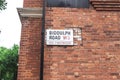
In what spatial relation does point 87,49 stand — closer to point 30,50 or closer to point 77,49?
point 77,49

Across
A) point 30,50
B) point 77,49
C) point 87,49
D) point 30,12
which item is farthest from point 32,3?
point 87,49

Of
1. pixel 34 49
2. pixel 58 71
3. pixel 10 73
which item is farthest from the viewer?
pixel 10 73

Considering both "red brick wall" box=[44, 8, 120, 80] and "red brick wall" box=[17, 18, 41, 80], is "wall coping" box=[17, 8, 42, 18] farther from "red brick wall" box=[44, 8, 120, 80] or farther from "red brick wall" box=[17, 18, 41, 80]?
"red brick wall" box=[44, 8, 120, 80]

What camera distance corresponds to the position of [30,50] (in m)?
7.57

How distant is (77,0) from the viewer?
7.79 metres

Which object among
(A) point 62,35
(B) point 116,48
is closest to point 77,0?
(A) point 62,35

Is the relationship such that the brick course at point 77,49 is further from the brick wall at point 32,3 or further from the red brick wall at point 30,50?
the brick wall at point 32,3

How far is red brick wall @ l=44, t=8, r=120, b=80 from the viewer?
708 cm

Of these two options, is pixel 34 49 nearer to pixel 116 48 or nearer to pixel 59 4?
pixel 59 4

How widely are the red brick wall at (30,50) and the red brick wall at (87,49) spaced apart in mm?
388

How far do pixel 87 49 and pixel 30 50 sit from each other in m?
1.47

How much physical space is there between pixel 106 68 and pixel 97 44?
0.64m

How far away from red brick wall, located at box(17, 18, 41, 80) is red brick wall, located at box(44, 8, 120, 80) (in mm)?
388

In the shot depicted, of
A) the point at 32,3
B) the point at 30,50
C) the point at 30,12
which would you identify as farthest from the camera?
the point at 32,3
